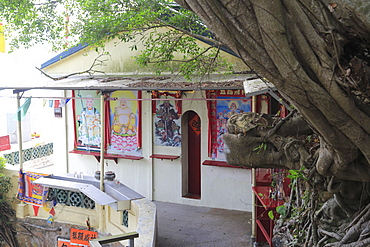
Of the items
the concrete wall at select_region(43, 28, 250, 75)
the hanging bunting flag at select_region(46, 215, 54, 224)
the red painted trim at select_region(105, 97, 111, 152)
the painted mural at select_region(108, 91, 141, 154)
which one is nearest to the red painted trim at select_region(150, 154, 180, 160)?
the painted mural at select_region(108, 91, 141, 154)

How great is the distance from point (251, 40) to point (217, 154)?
27.3 ft

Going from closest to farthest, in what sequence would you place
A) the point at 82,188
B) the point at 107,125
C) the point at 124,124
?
the point at 82,188, the point at 124,124, the point at 107,125

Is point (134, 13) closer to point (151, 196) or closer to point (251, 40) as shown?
point (151, 196)

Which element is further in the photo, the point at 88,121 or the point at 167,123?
the point at 88,121

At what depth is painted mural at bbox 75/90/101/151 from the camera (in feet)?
41.5

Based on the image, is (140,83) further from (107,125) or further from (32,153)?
(32,153)

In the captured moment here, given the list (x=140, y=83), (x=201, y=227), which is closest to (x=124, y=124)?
(x=140, y=83)

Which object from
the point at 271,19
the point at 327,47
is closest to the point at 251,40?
the point at 271,19

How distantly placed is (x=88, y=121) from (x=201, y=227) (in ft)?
16.4

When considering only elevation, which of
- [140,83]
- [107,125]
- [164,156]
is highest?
[140,83]

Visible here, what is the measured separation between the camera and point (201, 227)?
32.5 ft

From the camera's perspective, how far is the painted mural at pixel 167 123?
11.5m

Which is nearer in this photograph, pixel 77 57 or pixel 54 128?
pixel 77 57

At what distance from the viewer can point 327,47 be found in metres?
2.97
